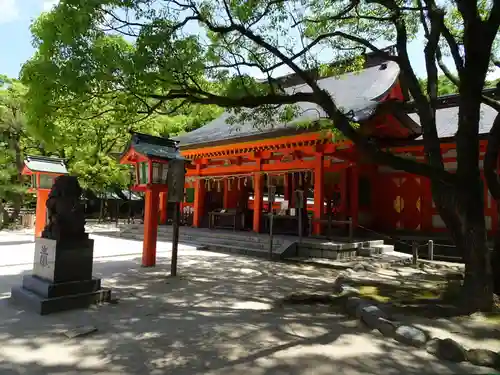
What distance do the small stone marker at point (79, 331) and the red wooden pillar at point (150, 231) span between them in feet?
14.3

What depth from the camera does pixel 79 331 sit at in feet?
13.6

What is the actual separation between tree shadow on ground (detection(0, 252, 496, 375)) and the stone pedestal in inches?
7.9

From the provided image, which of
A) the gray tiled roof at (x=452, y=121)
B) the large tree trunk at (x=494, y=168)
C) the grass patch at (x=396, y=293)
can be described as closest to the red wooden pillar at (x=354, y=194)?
the gray tiled roof at (x=452, y=121)

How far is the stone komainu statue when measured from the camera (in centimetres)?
527

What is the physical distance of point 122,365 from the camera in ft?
11.0

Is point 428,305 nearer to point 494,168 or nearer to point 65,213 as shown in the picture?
point 494,168

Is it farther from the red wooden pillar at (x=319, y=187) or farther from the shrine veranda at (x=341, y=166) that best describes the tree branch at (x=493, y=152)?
the red wooden pillar at (x=319, y=187)

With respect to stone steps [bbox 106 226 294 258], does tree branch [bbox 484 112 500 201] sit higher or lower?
higher

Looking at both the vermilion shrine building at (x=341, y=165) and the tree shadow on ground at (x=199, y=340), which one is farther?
the vermilion shrine building at (x=341, y=165)

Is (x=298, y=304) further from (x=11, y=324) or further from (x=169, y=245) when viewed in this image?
(x=169, y=245)

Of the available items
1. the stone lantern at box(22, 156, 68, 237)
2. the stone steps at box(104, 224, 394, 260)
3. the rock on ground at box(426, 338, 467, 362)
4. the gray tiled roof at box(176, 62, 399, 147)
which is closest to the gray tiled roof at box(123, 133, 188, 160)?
the gray tiled roof at box(176, 62, 399, 147)

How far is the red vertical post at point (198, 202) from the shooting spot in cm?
1605

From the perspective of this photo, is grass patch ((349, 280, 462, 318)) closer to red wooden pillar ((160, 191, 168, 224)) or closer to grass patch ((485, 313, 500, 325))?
grass patch ((485, 313, 500, 325))

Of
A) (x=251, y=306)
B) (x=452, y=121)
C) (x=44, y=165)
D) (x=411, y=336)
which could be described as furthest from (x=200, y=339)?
(x=452, y=121)
